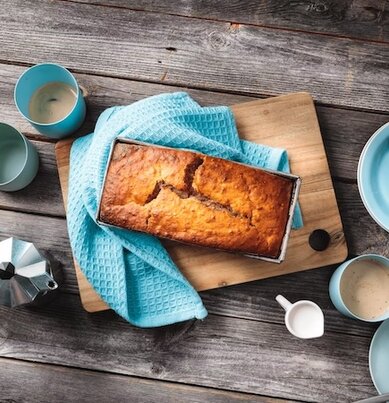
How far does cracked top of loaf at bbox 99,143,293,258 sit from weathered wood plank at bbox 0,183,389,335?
0.21 m

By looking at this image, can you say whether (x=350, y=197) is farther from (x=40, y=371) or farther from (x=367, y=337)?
(x=40, y=371)

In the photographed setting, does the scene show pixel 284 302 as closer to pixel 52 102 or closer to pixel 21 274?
pixel 21 274

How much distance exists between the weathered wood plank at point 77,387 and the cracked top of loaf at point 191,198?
0.42 m

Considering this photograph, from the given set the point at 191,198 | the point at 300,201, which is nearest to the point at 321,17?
the point at 300,201

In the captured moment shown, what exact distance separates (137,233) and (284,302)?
377 mm

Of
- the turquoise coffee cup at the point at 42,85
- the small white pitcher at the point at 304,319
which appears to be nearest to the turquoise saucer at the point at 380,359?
the small white pitcher at the point at 304,319

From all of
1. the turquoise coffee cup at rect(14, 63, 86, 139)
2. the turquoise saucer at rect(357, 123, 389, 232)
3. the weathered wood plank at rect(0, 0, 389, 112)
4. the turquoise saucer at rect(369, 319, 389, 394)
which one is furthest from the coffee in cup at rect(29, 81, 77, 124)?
the turquoise saucer at rect(369, 319, 389, 394)

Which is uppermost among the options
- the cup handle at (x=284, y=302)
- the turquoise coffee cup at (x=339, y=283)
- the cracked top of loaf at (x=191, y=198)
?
the cracked top of loaf at (x=191, y=198)

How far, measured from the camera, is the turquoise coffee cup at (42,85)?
1.11 meters

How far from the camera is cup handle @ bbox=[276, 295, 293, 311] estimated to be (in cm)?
112

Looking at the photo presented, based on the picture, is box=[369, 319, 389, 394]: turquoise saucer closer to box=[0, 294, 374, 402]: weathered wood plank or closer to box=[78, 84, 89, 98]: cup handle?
box=[0, 294, 374, 402]: weathered wood plank

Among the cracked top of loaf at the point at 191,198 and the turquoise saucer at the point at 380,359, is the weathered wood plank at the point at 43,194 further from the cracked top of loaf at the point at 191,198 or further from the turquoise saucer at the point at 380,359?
the turquoise saucer at the point at 380,359

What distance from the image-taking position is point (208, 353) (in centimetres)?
122

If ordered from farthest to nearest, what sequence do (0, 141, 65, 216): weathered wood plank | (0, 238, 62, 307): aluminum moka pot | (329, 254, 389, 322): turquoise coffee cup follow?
(0, 141, 65, 216): weathered wood plank, (329, 254, 389, 322): turquoise coffee cup, (0, 238, 62, 307): aluminum moka pot
